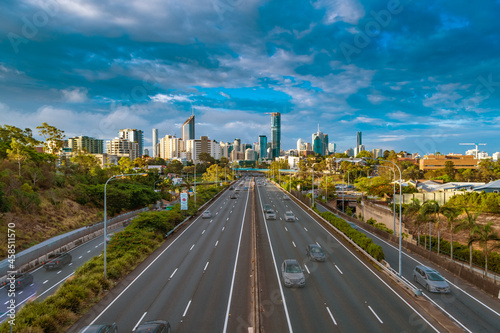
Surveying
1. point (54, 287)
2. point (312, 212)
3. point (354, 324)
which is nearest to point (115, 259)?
point (54, 287)

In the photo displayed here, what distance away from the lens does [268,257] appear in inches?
1119

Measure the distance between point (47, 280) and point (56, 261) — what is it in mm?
3375

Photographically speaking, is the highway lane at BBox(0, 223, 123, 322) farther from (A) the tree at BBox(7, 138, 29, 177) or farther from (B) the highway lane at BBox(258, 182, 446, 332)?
(A) the tree at BBox(7, 138, 29, 177)

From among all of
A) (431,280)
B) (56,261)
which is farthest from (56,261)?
(431,280)

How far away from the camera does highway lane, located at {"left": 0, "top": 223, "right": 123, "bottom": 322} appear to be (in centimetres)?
2038

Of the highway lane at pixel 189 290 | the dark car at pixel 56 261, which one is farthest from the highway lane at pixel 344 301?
the dark car at pixel 56 261

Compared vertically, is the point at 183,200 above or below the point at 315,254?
above

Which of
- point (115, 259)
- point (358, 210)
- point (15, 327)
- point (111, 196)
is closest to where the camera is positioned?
point (15, 327)

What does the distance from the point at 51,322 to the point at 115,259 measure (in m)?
11.4

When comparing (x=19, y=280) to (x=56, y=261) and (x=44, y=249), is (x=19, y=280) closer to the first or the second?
(x=56, y=261)

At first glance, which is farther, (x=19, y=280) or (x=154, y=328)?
(x=19, y=280)

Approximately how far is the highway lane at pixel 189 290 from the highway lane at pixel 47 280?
6.50 m

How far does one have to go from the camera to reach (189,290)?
67.0 ft

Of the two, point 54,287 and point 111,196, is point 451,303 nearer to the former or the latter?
point 54,287
